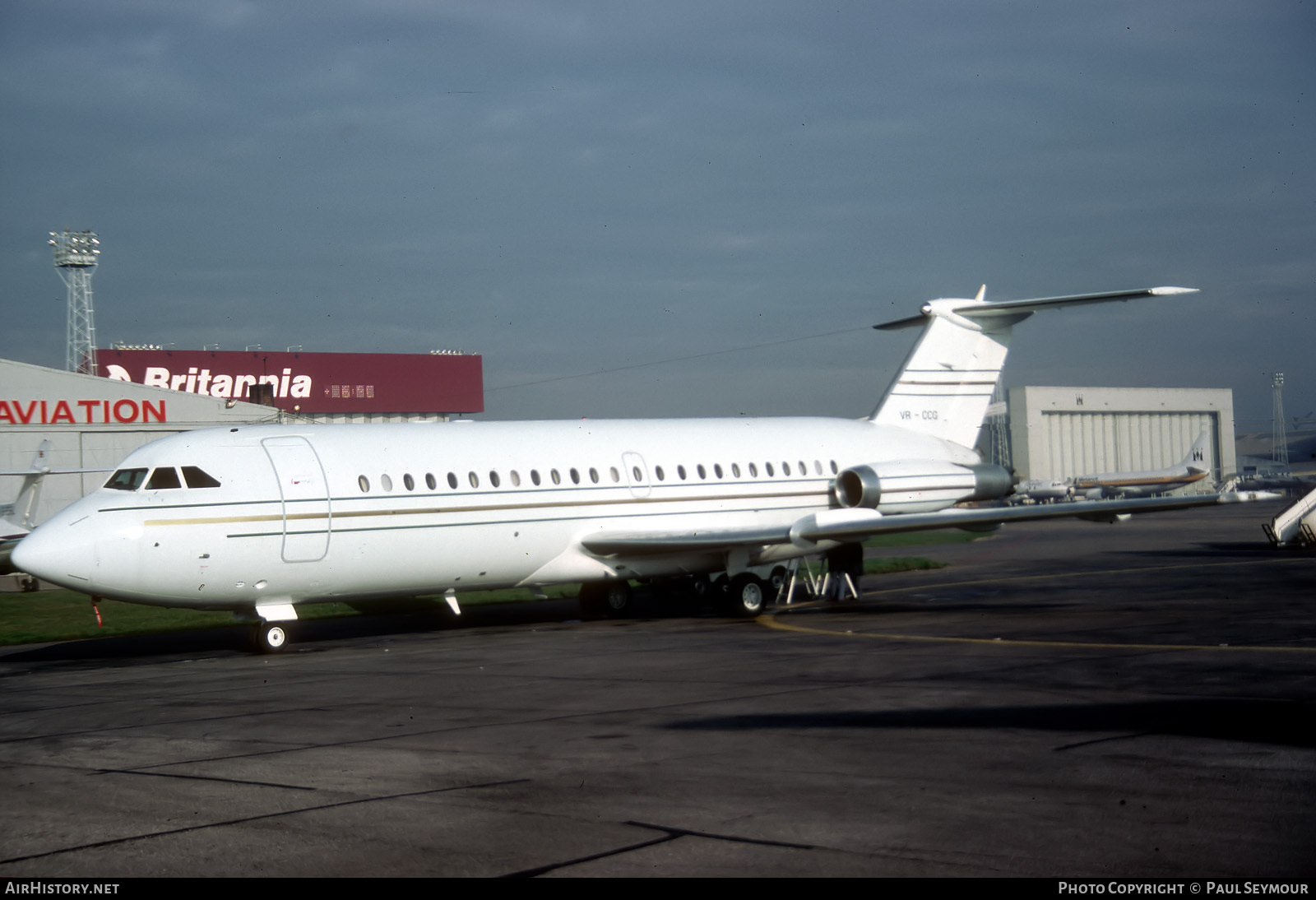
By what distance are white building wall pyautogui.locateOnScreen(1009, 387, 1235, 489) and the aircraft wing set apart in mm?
97033

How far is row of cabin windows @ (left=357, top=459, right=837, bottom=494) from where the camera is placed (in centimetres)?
1933

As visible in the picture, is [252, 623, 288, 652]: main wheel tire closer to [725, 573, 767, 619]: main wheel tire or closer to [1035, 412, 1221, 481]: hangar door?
[725, 573, 767, 619]: main wheel tire

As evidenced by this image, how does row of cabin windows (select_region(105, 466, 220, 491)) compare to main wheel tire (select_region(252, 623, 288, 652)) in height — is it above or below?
above

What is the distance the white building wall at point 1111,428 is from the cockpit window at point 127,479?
345ft

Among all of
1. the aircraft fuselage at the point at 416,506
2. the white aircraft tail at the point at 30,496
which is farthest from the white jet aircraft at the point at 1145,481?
the white aircraft tail at the point at 30,496

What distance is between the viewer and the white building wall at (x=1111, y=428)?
116 metres

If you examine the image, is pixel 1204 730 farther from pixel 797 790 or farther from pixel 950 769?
pixel 797 790

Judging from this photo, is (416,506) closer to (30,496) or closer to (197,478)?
(197,478)

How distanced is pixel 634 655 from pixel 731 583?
7170mm

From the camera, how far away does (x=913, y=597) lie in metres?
24.9

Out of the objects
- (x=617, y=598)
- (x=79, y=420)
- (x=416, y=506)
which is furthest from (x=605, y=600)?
(x=79, y=420)

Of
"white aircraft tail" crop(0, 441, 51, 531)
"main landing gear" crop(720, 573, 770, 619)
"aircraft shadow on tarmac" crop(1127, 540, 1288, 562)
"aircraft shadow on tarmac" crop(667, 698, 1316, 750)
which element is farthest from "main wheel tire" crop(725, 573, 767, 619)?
"white aircraft tail" crop(0, 441, 51, 531)

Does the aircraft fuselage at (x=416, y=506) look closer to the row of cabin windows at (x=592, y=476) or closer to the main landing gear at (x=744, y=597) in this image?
the row of cabin windows at (x=592, y=476)

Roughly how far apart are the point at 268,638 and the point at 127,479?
10.0ft
